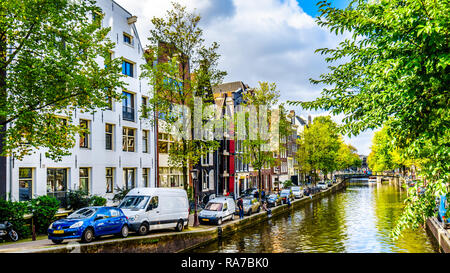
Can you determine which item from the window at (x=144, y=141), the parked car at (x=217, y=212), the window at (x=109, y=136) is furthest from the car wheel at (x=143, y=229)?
the window at (x=144, y=141)

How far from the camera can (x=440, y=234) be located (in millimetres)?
20812

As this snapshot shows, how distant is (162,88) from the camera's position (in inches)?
952

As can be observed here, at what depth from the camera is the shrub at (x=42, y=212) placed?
61.2 feet

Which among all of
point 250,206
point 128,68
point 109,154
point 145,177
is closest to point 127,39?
point 128,68

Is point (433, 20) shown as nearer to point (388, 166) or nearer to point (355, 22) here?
point (355, 22)

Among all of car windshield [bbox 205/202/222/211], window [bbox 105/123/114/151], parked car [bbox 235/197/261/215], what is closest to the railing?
window [bbox 105/123/114/151]

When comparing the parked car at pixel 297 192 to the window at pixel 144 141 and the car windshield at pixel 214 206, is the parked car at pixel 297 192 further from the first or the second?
the car windshield at pixel 214 206

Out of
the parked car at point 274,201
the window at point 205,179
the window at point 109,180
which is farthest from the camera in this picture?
the window at point 205,179

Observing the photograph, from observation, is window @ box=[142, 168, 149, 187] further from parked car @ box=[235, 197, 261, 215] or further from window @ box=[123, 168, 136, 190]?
parked car @ box=[235, 197, 261, 215]

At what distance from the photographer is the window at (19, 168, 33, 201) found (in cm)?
2008

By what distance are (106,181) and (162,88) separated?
28.6 feet

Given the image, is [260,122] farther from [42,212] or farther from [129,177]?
[42,212]
